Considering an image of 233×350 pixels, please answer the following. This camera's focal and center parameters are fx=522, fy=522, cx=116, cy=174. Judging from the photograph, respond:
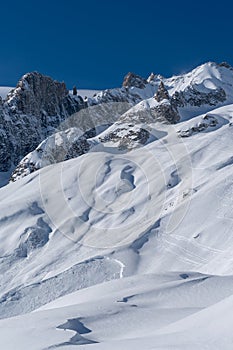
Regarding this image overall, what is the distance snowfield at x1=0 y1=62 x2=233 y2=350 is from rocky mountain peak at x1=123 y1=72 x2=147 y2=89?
57.6 metres

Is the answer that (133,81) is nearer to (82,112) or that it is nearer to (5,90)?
(82,112)

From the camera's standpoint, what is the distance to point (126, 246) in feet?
138

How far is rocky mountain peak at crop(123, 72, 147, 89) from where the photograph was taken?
423ft

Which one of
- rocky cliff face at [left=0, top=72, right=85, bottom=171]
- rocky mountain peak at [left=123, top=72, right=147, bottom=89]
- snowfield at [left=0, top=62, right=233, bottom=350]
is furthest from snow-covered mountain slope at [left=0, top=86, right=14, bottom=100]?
snowfield at [left=0, top=62, right=233, bottom=350]

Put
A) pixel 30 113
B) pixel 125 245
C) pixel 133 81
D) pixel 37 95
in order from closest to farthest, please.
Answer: pixel 125 245
pixel 30 113
pixel 37 95
pixel 133 81

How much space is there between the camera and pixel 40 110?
314 ft

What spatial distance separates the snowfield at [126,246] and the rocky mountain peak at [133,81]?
2266 inches

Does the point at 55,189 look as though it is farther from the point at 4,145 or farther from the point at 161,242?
the point at 4,145

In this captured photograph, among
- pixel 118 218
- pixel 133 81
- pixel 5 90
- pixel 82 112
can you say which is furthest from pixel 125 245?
pixel 5 90

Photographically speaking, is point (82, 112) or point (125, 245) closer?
point (125, 245)

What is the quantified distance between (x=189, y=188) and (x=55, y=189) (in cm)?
1576

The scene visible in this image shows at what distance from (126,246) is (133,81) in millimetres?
92868

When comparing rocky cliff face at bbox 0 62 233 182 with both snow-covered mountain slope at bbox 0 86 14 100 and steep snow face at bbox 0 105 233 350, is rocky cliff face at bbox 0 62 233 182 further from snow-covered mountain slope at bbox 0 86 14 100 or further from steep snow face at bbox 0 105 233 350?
snow-covered mountain slope at bbox 0 86 14 100

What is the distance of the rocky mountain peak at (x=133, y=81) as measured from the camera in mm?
128875
